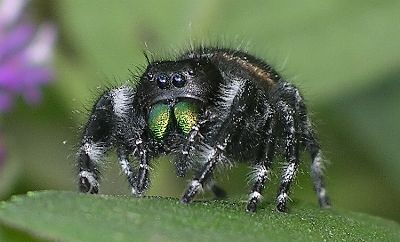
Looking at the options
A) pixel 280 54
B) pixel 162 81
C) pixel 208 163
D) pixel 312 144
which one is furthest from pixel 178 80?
pixel 280 54

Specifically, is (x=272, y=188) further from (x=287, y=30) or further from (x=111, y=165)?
(x=287, y=30)

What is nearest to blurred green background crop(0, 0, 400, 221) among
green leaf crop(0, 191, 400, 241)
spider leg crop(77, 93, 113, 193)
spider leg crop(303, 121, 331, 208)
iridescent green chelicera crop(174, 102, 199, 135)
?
spider leg crop(303, 121, 331, 208)

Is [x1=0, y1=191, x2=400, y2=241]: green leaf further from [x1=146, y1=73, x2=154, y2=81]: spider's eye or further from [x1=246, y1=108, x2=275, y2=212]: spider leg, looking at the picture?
[x1=146, y1=73, x2=154, y2=81]: spider's eye

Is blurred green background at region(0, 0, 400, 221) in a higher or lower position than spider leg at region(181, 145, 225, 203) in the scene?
higher

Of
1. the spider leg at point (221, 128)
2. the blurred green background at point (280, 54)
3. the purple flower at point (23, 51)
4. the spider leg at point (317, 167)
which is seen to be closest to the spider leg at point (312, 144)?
the spider leg at point (317, 167)

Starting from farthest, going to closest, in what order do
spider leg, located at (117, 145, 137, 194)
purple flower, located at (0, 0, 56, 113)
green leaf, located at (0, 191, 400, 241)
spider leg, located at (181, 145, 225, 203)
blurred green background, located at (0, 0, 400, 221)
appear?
blurred green background, located at (0, 0, 400, 221) → purple flower, located at (0, 0, 56, 113) → spider leg, located at (117, 145, 137, 194) → spider leg, located at (181, 145, 225, 203) → green leaf, located at (0, 191, 400, 241)

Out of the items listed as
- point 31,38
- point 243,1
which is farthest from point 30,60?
point 243,1

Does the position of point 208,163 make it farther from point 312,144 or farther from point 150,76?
point 312,144
